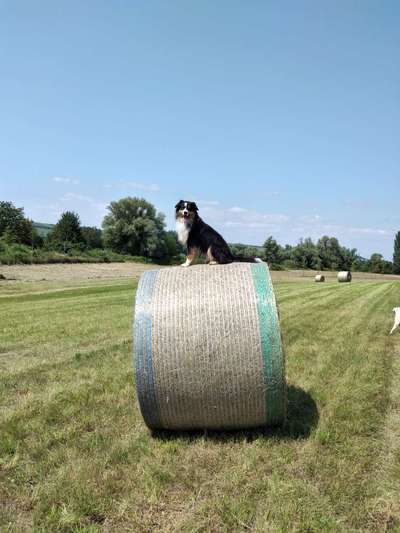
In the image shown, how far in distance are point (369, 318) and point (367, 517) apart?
11481 mm

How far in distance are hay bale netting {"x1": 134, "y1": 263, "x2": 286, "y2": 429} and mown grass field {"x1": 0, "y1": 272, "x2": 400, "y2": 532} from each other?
30 cm

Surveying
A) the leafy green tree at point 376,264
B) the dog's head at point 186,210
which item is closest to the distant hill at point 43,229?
the leafy green tree at point 376,264

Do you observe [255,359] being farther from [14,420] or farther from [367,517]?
[14,420]

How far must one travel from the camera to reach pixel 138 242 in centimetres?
7606

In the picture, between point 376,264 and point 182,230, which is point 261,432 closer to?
point 182,230

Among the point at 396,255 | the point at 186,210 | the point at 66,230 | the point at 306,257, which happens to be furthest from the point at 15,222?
the point at 396,255

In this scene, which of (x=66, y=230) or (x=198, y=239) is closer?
(x=198, y=239)

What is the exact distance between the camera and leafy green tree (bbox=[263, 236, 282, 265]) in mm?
80812

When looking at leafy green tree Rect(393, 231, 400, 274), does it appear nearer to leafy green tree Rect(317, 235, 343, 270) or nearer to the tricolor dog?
leafy green tree Rect(317, 235, 343, 270)

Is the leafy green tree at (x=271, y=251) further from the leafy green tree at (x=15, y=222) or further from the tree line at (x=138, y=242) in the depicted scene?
the leafy green tree at (x=15, y=222)

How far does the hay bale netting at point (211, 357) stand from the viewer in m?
4.22

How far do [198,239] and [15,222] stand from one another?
63.8m

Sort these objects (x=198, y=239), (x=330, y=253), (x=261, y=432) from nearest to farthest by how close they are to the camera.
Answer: (x=261, y=432) → (x=198, y=239) → (x=330, y=253)

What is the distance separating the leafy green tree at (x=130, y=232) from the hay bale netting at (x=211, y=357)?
231ft
